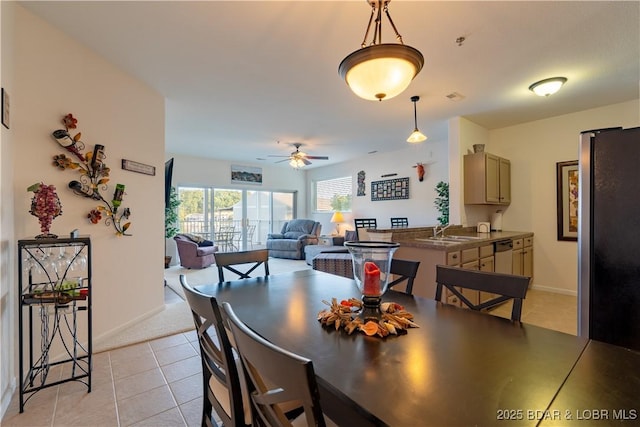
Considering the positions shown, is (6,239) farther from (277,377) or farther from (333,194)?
(333,194)

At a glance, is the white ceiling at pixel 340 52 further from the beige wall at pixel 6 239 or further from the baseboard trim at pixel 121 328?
the baseboard trim at pixel 121 328

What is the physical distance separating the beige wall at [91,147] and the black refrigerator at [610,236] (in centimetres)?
353

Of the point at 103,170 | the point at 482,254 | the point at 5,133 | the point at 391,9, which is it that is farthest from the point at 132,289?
the point at 482,254

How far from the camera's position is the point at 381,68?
1472 millimetres

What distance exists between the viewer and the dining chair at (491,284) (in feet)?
4.40

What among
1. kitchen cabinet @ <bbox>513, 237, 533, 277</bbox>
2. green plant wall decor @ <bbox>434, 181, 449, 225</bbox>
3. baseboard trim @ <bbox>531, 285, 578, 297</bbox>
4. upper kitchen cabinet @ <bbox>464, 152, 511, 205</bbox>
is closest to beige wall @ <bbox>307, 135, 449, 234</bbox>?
green plant wall decor @ <bbox>434, 181, 449, 225</bbox>

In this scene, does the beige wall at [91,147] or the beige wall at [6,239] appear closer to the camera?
the beige wall at [6,239]

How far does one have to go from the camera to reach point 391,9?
79.7 inches

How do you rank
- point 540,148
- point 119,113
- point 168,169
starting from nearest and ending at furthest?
point 119,113, point 168,169, point 540,148

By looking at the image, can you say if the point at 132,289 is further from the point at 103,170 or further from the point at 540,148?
the point at 540,148

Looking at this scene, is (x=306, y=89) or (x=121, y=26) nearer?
(x=121, y=26)

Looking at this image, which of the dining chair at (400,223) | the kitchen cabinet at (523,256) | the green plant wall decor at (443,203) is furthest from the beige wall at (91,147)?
the kitchen cabinet at (523,256)

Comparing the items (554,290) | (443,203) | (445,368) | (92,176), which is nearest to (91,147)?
(92,176)

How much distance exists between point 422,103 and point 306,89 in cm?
156
